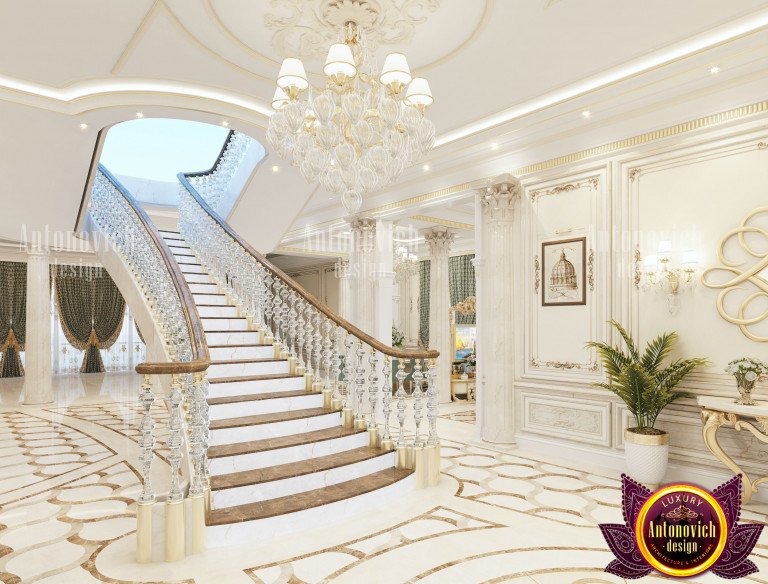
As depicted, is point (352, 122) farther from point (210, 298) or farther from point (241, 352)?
point (210, 298)

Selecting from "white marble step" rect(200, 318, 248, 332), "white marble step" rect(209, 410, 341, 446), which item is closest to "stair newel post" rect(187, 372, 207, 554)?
"white marble step" rect(209, 410, 341, 446)

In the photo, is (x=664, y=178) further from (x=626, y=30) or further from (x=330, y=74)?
(x=330, y=74)

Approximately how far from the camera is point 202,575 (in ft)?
9.04

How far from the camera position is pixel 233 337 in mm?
5590

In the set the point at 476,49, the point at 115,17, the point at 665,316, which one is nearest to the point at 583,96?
the point at 476,49

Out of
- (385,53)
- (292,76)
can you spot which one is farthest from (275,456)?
(385,53)

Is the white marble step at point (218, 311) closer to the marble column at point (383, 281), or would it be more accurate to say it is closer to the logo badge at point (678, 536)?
the marble column at point (383, 281)

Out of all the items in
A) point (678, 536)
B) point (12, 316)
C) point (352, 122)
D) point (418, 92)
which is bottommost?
point (678, 536)

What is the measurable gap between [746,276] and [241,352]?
481cm

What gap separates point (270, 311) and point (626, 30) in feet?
14.4

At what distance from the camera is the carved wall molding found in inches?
201

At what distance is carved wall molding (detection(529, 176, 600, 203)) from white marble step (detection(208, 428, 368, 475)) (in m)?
3.28

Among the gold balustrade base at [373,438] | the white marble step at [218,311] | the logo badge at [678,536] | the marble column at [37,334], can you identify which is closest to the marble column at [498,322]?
the gold balustrade base at [373,438]

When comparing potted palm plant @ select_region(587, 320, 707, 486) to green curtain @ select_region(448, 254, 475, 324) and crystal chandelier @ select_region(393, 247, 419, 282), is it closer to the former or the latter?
crystal chandelier @ select_region(393, 247, 419, 282)
